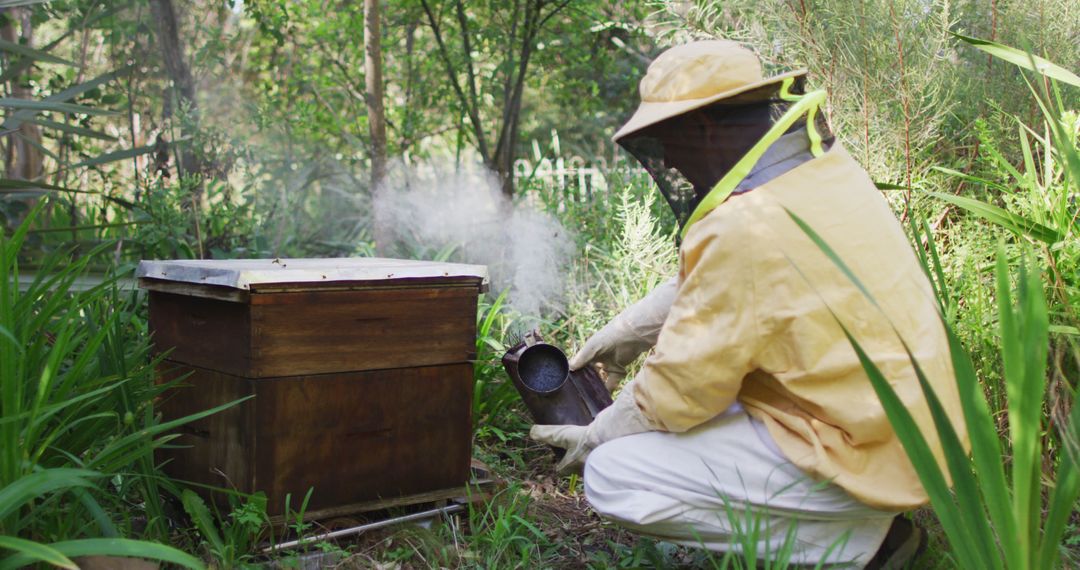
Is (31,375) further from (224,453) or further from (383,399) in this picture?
(383,399)

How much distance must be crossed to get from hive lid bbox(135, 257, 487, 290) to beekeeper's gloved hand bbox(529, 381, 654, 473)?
18.4 inches

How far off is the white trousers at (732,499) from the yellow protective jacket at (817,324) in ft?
0.28

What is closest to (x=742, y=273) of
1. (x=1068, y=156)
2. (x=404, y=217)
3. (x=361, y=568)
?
(x=1068, y=156)

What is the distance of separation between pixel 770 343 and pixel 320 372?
112 cm

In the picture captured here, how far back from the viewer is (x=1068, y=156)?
1.71 meters

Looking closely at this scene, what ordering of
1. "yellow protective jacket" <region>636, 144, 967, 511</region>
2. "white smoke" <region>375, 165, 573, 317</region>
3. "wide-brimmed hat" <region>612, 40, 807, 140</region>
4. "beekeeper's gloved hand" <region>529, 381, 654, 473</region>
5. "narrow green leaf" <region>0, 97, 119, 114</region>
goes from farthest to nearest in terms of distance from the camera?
1. "white smoke" <region>375, 165, 573, 317</region>
2. "narrow green leaf" <region>0, 97, 119, 114</region>
3. "beekeeper's gloved hand" <region>529, 381, 654, 473</region>
4. "wide-brimmed hat" <region>612, 40, 807, 140</region>
5. "yellow protective jacket" <region>636, 144, 967, 511</region>

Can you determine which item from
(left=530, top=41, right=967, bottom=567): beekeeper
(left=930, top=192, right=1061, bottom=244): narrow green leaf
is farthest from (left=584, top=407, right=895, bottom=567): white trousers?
(left=930, top=192, right=1061, bottom=244): narrow green leaf

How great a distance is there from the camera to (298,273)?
2.31 m

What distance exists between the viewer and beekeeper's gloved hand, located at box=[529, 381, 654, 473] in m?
2.38

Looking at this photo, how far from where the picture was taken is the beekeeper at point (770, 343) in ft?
6.52

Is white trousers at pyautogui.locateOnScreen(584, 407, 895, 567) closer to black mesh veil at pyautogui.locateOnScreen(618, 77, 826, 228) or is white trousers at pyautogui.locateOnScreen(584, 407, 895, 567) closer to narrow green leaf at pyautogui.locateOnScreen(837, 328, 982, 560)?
narrow green leaf at pyautogui.locateOnScreen(837, 328, 982, 560)

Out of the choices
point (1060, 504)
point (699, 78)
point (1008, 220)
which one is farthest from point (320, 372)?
point (1008, 220)

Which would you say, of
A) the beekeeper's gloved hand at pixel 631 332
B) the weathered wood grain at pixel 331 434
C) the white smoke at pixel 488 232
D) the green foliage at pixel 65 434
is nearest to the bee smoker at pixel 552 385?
the beekeeper's gloved hand at pixel 631 332

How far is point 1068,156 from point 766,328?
2.12 ft
